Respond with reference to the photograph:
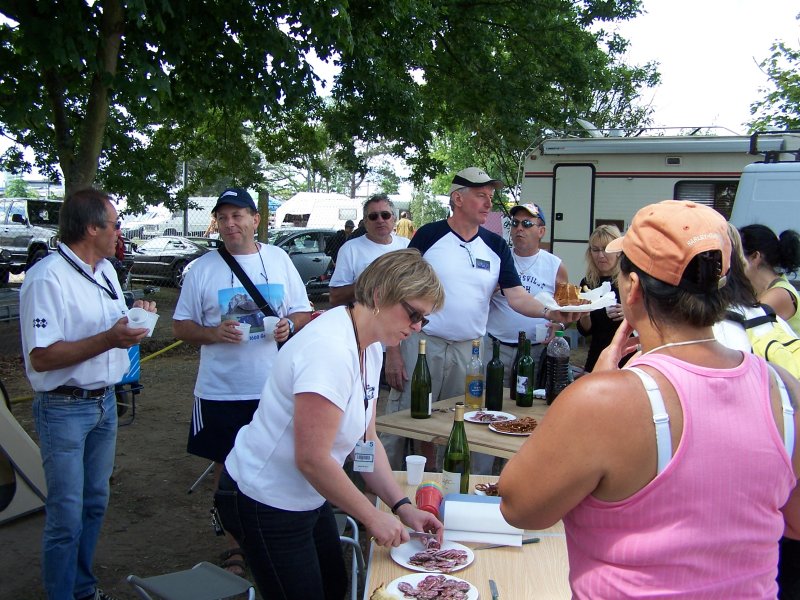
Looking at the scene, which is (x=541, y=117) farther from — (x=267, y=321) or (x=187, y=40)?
(x=267, y=321)

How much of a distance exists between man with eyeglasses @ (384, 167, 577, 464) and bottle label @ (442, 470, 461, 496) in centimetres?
166

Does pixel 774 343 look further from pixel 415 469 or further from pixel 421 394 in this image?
pixel 421 394

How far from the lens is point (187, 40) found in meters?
6.54

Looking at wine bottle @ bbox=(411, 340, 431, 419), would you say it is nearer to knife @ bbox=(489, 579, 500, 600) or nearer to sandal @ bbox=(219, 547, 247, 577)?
sandal @ bbox=(219, 547, 247, 577)

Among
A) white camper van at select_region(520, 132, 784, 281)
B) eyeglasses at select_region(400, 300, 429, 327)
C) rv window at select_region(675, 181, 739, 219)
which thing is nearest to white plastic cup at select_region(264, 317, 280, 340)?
eyeglasses at select_region(400, 300, 429, 327)

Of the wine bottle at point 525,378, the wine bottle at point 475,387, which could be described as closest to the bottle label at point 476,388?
the wine bottle at point 475,387

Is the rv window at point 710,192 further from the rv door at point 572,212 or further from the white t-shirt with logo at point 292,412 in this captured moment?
the white t-shirt with logo at point 292,412

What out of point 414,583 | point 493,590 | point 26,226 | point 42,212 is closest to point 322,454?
point 414,583

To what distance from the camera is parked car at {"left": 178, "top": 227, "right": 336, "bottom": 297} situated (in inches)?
642

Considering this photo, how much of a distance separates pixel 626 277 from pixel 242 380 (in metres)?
2.58

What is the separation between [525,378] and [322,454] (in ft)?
6.88

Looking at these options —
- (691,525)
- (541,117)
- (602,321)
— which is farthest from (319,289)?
(691,525)

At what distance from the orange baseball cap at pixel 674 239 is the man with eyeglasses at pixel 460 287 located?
279 centimetres

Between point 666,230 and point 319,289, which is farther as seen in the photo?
point 319,289
